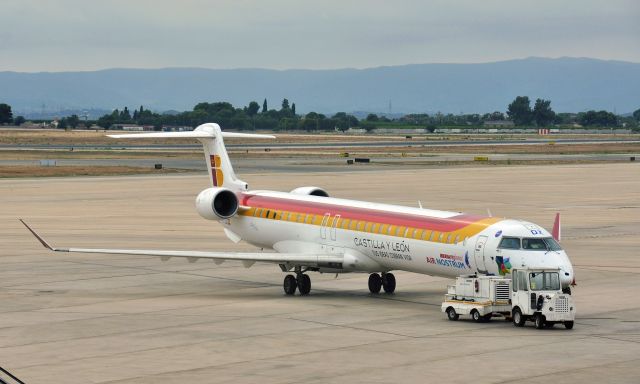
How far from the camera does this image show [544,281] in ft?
93.3

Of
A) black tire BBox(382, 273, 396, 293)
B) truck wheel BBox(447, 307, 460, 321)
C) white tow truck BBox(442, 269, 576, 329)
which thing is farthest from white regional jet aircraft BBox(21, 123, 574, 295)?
truck wheel BBox(447, 307, 460, 321)

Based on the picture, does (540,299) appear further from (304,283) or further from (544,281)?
(304,283)

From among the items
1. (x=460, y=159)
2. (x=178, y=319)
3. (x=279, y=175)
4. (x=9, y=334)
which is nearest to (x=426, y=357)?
(x=178, y=319)

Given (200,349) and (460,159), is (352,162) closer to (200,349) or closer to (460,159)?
(460,159)

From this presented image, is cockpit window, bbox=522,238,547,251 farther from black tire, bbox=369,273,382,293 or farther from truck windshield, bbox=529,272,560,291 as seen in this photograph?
black tire, bbox=369,273,382,293

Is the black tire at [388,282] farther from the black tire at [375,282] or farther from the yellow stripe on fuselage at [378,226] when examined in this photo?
the yellow stripe on fuselage at [378,226]

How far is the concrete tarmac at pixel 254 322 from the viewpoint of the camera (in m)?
23.3

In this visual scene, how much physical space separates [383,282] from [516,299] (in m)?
7.20

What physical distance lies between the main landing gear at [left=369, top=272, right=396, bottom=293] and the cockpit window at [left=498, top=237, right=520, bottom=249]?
6056 millimetres

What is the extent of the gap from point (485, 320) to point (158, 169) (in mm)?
73868

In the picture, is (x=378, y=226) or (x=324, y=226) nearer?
(x=378, y=226)

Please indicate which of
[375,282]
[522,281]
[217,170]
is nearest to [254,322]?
[375,282]

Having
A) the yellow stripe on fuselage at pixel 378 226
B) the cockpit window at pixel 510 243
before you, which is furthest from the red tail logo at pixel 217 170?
the cockpit window at pixel 510 243

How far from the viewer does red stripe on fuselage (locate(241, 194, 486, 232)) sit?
31.5 m
